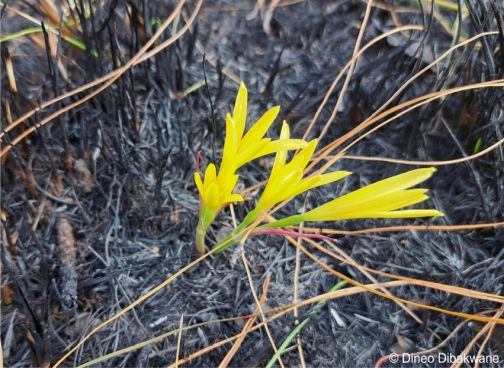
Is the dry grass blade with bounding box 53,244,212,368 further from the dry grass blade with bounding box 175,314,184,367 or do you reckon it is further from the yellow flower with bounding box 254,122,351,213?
the yellow flower with bounding box 254,122,351,213

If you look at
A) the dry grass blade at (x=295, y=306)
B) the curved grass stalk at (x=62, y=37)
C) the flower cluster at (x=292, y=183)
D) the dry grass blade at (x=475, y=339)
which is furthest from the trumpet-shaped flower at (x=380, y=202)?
the curved grass stalk at (x=62, y=37)

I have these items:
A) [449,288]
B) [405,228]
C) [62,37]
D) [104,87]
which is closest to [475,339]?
[449,288]

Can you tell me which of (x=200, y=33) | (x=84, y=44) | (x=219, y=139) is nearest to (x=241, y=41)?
(x=200, y=33)

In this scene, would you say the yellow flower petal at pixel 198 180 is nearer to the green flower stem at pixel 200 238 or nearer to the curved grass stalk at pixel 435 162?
the green flower stem at pixel 200 238

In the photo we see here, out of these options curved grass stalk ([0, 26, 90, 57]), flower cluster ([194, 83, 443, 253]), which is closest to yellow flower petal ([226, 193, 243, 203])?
flower cluster ([194, 83, 443, 253])

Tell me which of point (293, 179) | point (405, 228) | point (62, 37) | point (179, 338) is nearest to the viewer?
point (293, 179)

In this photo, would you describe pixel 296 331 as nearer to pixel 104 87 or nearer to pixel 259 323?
pixel 259 323
